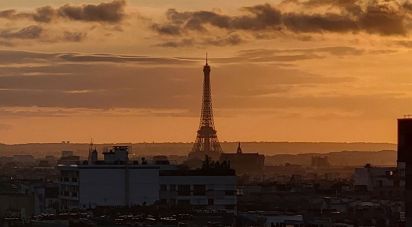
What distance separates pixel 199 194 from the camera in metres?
134

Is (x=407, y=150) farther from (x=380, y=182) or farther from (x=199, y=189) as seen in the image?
(x=380, y=182)

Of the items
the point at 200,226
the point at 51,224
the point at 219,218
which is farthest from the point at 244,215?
the point at 51,224

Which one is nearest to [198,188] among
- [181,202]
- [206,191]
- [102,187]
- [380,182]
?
[206,191]

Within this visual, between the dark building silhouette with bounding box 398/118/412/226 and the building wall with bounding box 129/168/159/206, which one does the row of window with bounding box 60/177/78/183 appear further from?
the dark building silhouette with bounding box 398/118/412/226

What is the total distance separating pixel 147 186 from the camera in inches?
5295

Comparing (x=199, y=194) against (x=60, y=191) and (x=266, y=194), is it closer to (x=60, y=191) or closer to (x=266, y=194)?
(x=60, y=191)

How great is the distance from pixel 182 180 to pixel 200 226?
40865 mm

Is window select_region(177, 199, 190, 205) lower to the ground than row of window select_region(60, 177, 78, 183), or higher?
lower

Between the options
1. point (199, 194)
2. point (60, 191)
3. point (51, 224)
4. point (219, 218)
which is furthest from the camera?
point (60, 191)

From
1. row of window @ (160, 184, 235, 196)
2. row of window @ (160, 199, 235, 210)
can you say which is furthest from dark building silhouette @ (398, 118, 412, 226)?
row of window @ (160, 184, 235, 196)

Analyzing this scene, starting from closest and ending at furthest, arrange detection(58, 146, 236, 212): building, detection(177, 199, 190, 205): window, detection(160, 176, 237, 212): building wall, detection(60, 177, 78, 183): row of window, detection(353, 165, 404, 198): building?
detection(160, 176, 237, 212): building wall, detection(177, 199, 190, 205): window, detection(58, 146, 236, 212): building, detection(60, 177, 78, 183): row of window, detection(353, 165, 404, 198): building

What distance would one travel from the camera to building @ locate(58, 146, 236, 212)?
13300 centimetres

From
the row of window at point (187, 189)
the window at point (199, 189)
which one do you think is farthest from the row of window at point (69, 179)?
the window at point (199, 189)

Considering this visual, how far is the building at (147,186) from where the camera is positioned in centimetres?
13300
